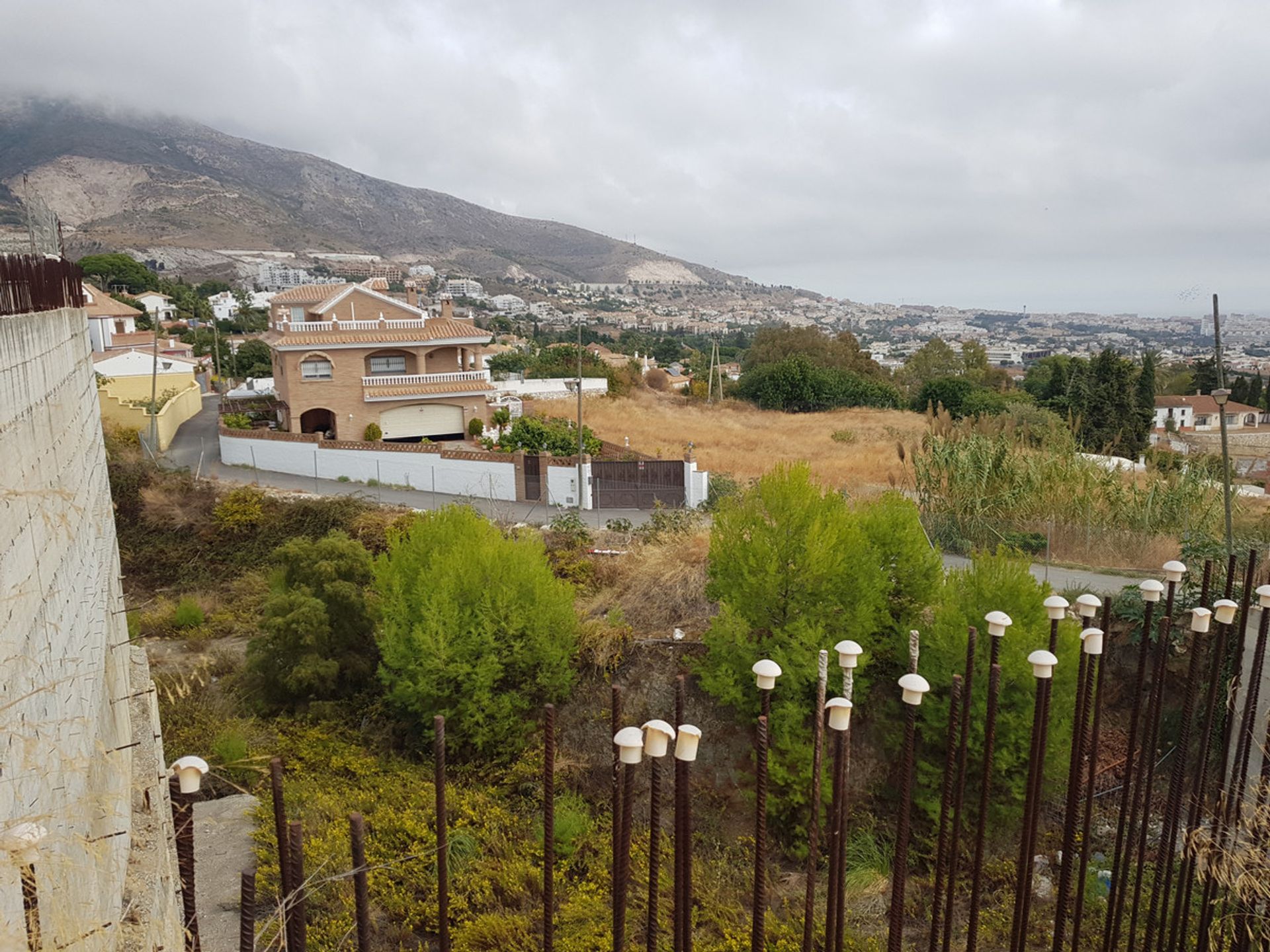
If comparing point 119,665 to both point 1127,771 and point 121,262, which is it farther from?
point 121,262

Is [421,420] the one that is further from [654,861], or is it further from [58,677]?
[654,861]

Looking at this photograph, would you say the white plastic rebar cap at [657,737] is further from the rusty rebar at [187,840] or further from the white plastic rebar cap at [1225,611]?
the white plastic rebar cap at [1225,611]

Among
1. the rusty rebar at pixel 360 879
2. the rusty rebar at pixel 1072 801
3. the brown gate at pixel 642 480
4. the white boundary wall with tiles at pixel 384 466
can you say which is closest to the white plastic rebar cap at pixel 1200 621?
the rusty rebar at pixel 1072 801

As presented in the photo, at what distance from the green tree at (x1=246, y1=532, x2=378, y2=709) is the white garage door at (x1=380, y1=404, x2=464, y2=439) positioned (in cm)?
1382

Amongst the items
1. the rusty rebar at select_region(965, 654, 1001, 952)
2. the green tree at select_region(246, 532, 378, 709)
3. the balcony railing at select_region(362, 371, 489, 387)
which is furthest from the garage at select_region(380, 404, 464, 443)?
the rusty rebar at select_region(965, 654, 1001, 952)

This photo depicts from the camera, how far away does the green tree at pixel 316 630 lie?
11.9 meters

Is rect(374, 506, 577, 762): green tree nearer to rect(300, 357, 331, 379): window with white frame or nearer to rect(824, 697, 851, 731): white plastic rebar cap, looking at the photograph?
rect(824, 697, 851, 731): white plastic rebar cap

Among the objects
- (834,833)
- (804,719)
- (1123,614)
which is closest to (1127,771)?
(834,833)

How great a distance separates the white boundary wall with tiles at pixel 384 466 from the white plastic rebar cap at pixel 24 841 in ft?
63.3

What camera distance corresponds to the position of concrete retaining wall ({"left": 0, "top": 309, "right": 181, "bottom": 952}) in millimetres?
2770

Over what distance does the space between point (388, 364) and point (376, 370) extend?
0.44 m

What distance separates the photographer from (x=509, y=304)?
142750 mm

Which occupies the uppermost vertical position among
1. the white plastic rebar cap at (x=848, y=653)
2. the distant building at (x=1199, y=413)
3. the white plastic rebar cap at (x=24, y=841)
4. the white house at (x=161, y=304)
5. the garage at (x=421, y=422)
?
the white house at (x=161, y=304)

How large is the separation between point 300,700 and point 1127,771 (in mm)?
10523
